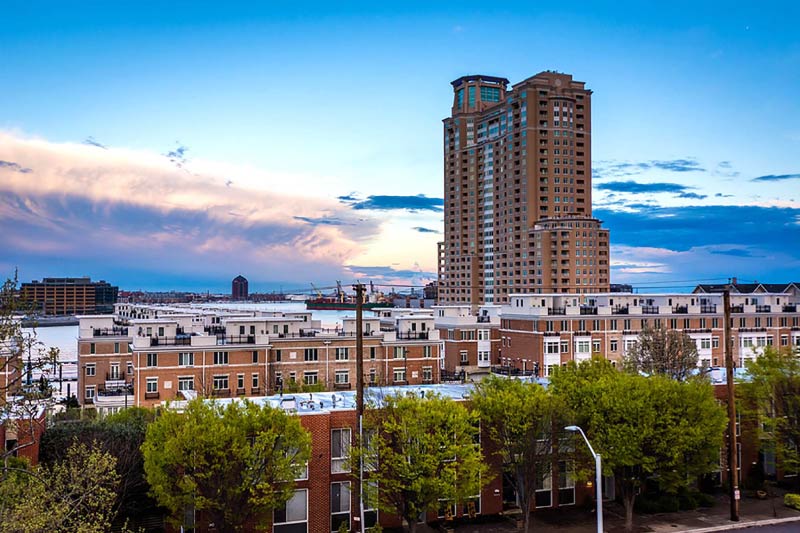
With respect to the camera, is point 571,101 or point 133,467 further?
point 571,101

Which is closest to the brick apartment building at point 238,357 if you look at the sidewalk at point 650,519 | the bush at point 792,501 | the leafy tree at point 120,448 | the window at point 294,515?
the leafy tree at point 120,448

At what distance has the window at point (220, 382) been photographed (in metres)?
61.6

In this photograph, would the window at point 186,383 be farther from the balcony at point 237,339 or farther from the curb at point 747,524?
the curb at point 747,524

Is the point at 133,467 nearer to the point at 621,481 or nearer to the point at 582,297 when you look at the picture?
the point at 621,481

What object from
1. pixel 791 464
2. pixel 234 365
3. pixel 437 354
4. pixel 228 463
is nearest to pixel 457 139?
pixel 437 354

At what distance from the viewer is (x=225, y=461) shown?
94.5 feet

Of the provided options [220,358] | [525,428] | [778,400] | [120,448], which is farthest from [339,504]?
[220,358]

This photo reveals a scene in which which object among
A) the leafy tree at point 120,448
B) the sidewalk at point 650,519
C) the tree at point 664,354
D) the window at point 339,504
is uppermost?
the tree at point 664,354

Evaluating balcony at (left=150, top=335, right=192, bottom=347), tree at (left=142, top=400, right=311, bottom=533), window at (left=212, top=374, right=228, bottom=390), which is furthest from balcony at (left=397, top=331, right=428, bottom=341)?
tree at (left=142, top=400, right=311, bottom=533)

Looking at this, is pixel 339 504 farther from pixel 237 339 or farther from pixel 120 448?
pixel 237 339

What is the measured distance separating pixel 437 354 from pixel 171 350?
27635mm

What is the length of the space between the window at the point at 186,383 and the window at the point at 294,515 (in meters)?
29.8

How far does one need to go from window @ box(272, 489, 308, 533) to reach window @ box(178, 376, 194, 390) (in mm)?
29842

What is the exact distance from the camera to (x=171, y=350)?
60031 mm
